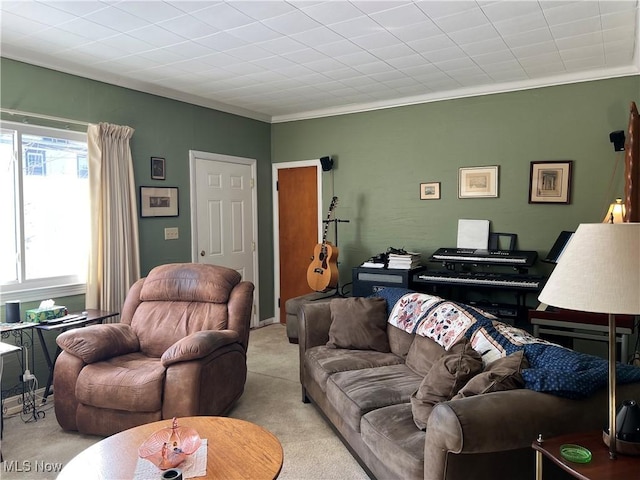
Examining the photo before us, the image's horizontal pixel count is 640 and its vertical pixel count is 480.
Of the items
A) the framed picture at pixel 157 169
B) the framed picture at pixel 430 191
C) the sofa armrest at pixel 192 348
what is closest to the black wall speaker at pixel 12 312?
the sofa armrest at pixel 192 348

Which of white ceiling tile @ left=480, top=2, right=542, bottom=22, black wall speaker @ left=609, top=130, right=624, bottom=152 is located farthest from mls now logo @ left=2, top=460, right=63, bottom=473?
black wall speaker @ left=609, top=130, right=624, bottom=152

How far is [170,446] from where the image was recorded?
1776 millimetres

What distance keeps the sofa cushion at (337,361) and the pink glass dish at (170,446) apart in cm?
111

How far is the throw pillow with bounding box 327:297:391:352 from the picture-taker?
3207 mm

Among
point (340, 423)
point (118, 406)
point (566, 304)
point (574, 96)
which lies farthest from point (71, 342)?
point (574, 96)

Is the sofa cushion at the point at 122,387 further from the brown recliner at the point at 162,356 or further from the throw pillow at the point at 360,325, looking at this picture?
the throw pillow at the point at 360,325

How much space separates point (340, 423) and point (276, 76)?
111 inches

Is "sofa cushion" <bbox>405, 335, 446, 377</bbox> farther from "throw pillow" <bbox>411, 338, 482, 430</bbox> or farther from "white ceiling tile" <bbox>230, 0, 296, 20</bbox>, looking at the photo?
"white ceiling tile" <bbox>230, 0, 296, 20</bbox>

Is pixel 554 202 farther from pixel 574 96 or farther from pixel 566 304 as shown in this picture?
pixel 566 304

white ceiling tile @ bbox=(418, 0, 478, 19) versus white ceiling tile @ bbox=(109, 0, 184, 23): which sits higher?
white ceiling tile @ bbox=(418, 0, 478, 19)

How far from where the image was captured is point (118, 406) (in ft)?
8.86

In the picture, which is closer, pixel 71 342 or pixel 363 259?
pixel 71 342

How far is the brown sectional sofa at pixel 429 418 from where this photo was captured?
1.65m

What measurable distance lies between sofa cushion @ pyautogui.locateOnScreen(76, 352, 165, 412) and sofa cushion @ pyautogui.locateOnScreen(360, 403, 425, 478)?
4.05 feet
